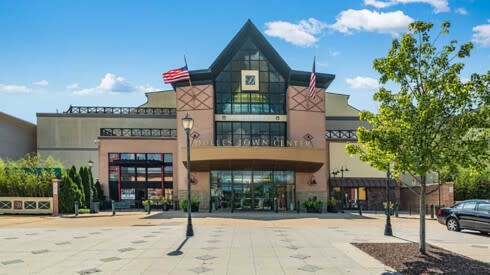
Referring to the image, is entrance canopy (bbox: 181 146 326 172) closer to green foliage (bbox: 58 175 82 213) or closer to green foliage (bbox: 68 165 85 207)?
green foliage (bbox: 68 165 85 207)

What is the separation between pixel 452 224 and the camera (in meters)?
20.8

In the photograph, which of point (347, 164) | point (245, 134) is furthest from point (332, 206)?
point (245, 134)

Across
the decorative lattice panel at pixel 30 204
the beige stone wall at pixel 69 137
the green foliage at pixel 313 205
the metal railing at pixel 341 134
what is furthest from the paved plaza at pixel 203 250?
the beige stone wall at pixel 69 137

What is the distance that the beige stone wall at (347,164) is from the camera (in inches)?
1656

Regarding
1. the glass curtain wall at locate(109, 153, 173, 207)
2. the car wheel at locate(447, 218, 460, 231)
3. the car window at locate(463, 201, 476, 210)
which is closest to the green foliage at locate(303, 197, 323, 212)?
the glass curtain wall at locate(109, 153, 173, 207)

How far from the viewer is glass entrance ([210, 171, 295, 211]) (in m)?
37.2

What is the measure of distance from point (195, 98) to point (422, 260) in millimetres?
29375

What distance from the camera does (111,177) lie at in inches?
1612

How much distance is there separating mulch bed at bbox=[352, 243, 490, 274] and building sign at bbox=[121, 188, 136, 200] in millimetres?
30108

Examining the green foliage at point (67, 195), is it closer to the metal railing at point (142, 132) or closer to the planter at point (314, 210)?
the metal railing at point (142, 132)

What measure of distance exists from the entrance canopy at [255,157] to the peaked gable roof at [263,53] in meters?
7.37

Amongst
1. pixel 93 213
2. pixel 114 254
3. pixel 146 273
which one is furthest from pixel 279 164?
pixel 146 273

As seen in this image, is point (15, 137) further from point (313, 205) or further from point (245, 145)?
point (313, 205)

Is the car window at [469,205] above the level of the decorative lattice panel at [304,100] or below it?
below
